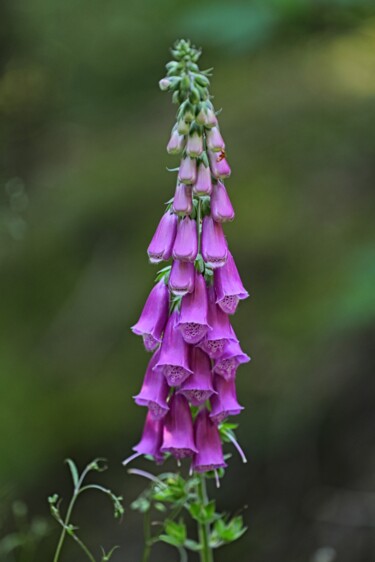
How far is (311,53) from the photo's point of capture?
5262 millimetres

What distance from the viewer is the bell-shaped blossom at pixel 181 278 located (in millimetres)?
1570

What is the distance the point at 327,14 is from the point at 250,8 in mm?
428

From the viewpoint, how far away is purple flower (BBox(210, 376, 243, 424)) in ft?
5.42

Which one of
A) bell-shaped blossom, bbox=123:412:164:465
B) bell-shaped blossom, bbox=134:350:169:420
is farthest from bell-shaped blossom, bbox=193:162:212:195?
bell-shaped blossom, bbox=123:412:164:465

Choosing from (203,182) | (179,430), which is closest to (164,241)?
(203,182)

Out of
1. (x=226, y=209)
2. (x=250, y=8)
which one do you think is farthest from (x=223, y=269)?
(x=250, y=8)

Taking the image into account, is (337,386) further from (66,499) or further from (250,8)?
(250,8)

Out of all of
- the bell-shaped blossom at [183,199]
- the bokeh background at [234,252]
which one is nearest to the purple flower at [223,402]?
the bell-shaped blossom at [183,199]

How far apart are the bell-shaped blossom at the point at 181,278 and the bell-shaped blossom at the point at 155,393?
17 cm

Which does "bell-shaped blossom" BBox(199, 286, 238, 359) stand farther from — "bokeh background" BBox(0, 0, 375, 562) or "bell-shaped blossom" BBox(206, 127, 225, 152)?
"bokeh background" BBox(0, 0, 375, 562)

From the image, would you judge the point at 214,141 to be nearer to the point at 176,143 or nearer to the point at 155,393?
the point at 176,143

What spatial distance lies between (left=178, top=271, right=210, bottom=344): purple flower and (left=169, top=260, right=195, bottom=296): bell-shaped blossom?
20 millimetres

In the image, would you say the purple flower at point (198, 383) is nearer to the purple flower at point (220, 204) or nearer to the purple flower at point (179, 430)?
the purple flower at point (179, 430)

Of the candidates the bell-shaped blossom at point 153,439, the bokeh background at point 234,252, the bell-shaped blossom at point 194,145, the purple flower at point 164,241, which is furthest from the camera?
the bokeh background at point 234,252
